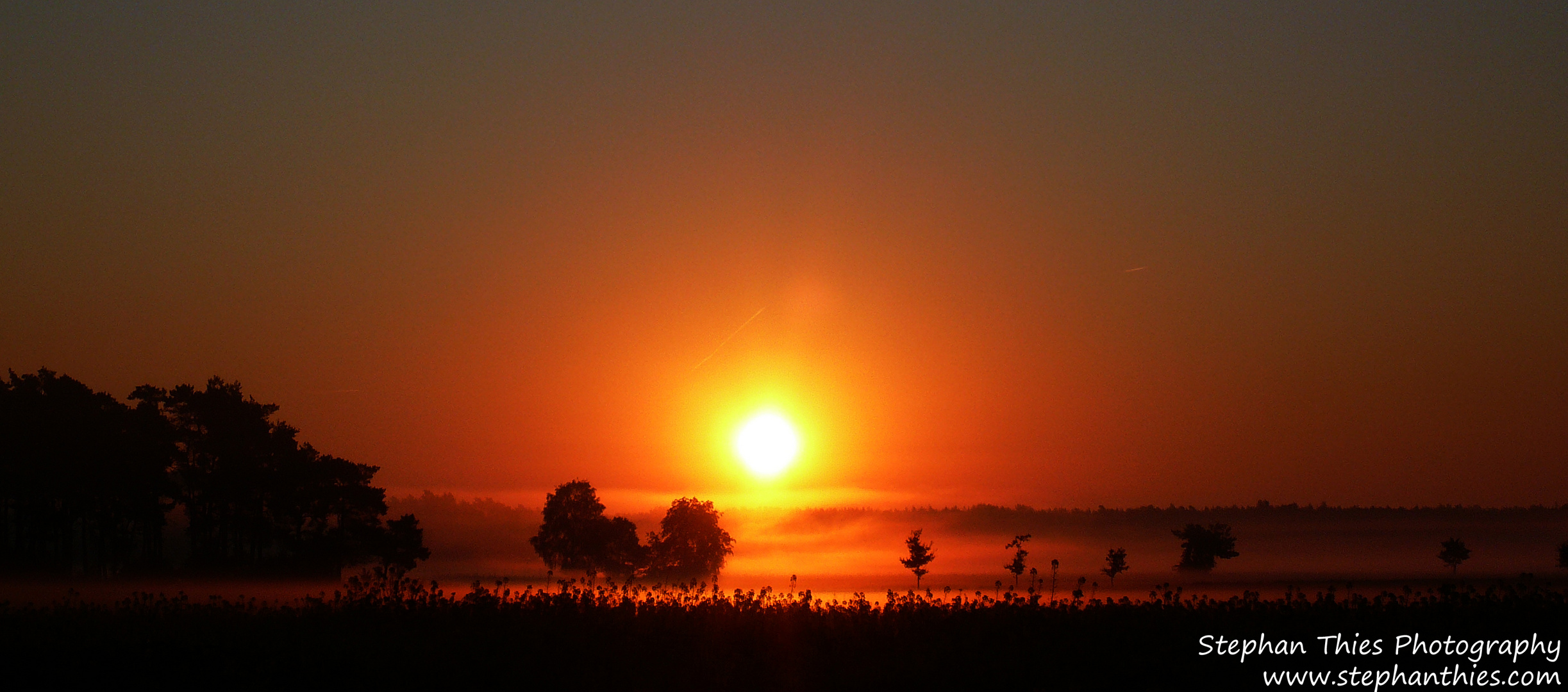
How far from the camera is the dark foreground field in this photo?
954 inches

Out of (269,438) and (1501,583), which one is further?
(269,438)

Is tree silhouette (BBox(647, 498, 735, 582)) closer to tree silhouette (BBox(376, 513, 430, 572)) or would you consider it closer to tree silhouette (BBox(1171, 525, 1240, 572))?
tree silhouette (BBox(376, 513, 430, 572))

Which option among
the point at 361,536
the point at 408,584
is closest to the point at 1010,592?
the point at 408,584

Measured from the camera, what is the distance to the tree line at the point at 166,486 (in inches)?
2842

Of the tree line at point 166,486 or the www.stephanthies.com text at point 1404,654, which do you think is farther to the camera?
the tree line at point 166,486

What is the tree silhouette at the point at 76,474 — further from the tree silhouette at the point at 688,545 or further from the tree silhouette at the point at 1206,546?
→ the tree silhouette at the point at 1206,546

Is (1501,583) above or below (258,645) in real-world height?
above

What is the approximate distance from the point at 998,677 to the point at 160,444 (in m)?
68.8

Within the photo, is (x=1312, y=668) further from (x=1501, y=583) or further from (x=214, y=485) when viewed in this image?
(x=214, y=485)

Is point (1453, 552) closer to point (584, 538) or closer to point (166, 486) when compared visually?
point (584, 538)

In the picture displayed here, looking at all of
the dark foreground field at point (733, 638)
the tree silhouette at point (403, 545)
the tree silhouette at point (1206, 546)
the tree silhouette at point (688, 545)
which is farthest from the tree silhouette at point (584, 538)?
the dark foreground field at point (733, 638)

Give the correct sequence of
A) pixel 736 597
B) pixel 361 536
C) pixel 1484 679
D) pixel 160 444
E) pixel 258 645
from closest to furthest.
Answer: pixel 1484 679, pixel 258 645, pixel 736 597, pixel 160 444, pixel 361 536

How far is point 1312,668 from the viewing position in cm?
2481

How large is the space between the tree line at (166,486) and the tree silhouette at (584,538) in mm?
38852
